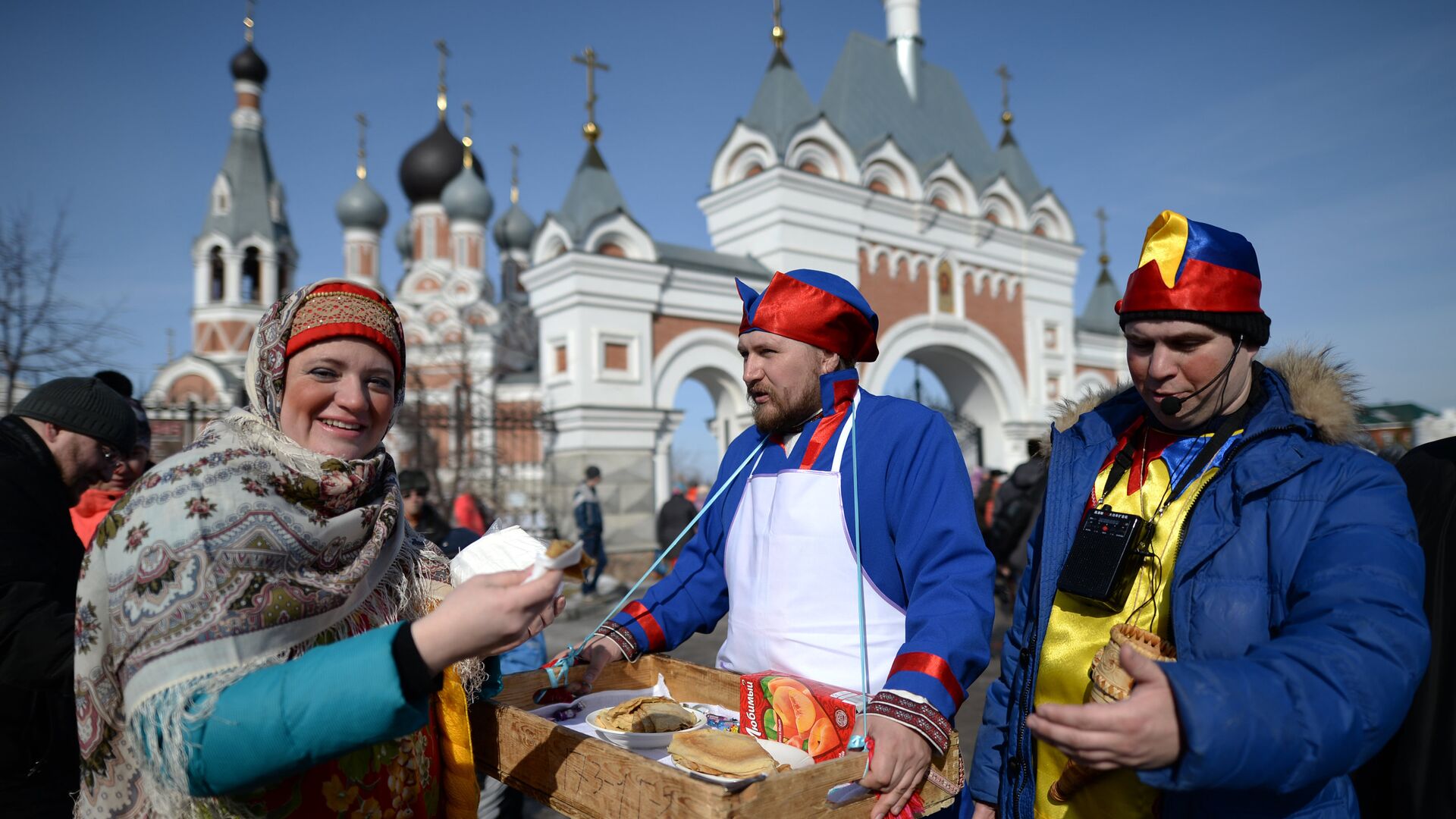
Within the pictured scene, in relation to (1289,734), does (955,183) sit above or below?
above

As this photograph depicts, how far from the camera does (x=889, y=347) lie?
48.6 ft

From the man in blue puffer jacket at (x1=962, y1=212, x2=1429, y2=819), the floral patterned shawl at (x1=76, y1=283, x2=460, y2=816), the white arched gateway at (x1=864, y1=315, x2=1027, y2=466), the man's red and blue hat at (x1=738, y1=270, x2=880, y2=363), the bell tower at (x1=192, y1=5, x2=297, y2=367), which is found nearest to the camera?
the man in blue puffer jacket at (x1=962, y1=212, x2=1429, y2=819)

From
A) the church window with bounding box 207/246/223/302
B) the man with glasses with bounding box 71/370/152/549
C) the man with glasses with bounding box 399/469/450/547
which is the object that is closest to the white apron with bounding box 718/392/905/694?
the man with glasses with bounding box 71/370/152/549

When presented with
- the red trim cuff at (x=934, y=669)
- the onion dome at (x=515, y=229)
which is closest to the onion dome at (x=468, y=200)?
A: the onion dome at (x=515, y=229)

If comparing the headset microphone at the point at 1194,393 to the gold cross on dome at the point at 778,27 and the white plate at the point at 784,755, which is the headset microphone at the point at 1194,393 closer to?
the white plate at the point at 784,755

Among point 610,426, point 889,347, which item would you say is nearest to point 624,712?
point 610,426

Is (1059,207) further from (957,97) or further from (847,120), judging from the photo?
(847,120)

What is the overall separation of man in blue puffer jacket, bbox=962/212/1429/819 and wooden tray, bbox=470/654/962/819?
13.8 inches

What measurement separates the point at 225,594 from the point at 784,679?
101cm

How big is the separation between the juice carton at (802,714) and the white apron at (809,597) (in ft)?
0.63

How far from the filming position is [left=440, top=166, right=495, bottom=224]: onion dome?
32.0 meters

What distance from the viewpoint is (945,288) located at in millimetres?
15867

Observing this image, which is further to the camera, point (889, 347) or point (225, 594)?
point (889, 347)

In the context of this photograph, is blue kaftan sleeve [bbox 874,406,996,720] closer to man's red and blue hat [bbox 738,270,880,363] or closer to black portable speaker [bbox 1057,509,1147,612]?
black portable speaker [bbox 1057,509,1147,612]
